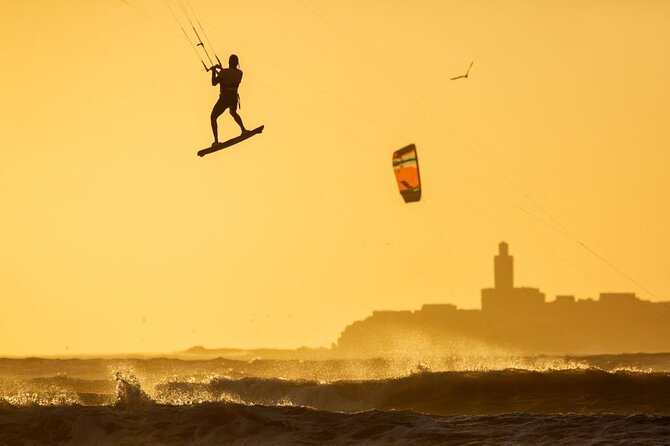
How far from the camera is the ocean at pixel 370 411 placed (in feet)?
87.1

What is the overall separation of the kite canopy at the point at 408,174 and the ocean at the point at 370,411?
4076 mm

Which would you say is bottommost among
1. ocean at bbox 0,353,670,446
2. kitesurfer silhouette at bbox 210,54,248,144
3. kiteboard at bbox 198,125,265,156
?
ocean at bbox 0,353,670,446

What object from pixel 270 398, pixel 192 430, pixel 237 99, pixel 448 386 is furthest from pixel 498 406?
pixel 237 99

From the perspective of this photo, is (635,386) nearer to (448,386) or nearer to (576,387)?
(576,387)

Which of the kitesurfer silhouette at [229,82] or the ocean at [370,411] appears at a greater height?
the kitesurfer silhouette at [229,82]

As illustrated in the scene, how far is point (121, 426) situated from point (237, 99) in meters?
6.72

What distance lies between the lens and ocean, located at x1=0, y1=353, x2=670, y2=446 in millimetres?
26562

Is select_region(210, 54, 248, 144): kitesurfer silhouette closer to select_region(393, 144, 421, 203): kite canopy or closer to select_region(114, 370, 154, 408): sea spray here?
select_region(114, 370, 154, 408): sea spray

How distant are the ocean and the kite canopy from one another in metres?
4.08

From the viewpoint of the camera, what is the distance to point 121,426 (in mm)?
29234

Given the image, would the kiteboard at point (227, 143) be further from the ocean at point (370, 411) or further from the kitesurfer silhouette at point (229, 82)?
the ocean at point (370, 411)

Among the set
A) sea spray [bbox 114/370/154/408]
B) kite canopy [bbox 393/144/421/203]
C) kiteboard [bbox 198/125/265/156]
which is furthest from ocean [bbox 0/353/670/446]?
kiteboard [bbox 198/125/265/156]

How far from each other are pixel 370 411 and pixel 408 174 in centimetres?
1057

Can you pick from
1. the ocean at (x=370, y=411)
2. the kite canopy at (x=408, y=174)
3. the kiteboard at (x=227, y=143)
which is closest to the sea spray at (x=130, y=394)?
the ocean at (x=370, y=411)
